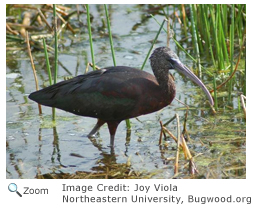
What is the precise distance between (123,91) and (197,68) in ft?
6.28

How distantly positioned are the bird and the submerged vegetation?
25 centimetres

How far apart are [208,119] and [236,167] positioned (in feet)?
3.97

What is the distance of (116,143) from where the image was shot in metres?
5.63

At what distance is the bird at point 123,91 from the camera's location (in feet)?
16.9

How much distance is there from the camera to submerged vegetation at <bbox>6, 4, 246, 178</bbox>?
5.00m

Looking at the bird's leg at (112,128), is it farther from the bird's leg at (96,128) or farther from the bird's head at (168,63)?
the bird's head at (168,63)

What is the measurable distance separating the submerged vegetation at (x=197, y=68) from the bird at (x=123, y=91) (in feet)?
0.82

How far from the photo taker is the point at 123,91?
203 inches
